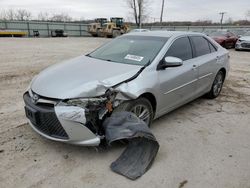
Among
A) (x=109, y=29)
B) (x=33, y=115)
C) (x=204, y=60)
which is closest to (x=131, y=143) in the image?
(x=33, y=115)

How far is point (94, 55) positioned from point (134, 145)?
1.94 metres

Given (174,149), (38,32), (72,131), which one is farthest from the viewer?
(38,32)

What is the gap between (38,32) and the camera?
105ft

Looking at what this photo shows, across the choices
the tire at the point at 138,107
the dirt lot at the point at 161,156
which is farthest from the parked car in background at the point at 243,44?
the tire at the point at 138,107

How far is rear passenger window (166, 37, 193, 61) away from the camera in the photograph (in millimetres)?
3777

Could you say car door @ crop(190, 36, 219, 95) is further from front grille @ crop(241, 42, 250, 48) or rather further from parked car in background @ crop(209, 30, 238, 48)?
parked car in background @ crop(209, 30, 238, 48)

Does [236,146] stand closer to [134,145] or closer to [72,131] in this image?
[134,145]

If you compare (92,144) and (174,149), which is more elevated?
(92,144)

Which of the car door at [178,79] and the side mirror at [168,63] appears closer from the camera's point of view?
the side mirror at [168,63]

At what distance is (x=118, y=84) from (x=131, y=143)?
75 centimetres

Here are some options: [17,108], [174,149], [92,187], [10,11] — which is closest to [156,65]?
[174,149]

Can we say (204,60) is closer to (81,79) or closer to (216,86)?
(216,86)

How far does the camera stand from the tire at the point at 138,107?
118 inches

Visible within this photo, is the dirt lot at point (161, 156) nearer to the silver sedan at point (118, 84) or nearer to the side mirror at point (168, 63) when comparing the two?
the silver sedan at point (118, 84)
